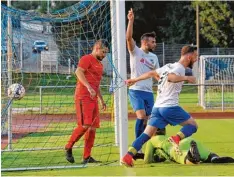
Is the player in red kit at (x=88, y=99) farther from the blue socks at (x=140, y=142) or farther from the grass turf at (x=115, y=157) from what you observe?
the blue socks at (x=140, y=142)

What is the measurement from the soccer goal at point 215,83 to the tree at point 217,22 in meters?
18.1

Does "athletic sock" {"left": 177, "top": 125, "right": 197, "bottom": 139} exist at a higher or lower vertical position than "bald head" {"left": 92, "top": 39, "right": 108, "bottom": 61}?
lower

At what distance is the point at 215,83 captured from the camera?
26.7m

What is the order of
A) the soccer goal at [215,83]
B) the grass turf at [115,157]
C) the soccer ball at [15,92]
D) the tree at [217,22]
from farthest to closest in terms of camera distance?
the tree at [217,22] → the soccer goal at [215,83] → the soccer ball at [15,92] → the grass turf at [115,157]

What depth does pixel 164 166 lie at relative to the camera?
1002 centimetres

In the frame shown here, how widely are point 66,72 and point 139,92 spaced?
10.9ft

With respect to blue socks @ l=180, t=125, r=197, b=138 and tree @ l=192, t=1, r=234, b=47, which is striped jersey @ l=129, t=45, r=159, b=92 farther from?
tree @ l=192, t=1, r=234, b=47

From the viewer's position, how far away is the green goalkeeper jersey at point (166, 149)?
10.2m

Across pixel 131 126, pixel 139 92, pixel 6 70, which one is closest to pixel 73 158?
pixel 139 92

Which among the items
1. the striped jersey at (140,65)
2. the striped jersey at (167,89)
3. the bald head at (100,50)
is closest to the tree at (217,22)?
the striped jersey at (140,65)

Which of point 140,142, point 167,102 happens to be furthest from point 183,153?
point 167,102

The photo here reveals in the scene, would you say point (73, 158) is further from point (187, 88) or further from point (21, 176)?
point (187, 88)

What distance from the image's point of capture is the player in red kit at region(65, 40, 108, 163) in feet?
34.8

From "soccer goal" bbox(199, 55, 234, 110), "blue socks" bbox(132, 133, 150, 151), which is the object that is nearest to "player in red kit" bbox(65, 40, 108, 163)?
"blue socks" bbox(132, 133, 150, 151)
